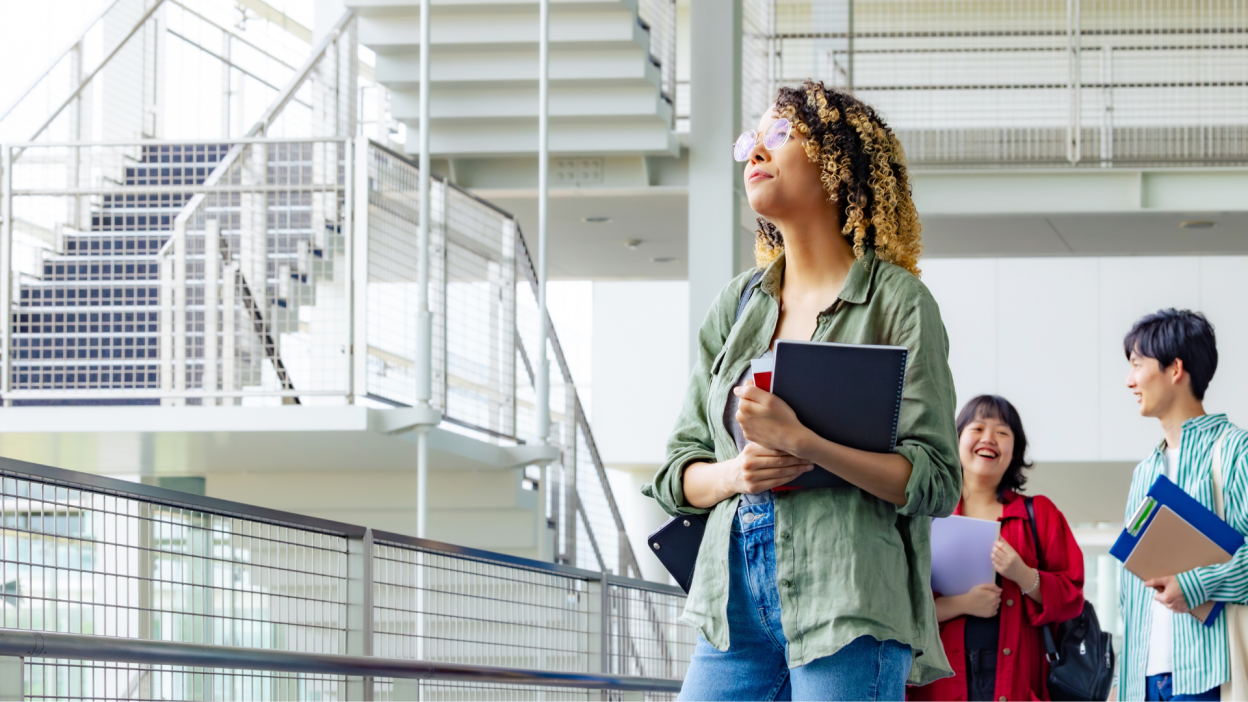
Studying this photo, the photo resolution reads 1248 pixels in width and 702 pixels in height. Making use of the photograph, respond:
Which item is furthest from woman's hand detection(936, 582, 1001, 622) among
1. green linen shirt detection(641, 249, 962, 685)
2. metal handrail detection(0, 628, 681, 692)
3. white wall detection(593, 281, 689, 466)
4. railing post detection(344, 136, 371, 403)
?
white wall detection(593, 281, 689, 466)

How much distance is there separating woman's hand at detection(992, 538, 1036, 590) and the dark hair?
0.32m

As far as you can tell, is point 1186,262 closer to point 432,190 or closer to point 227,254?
point 432,190

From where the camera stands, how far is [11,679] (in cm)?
218

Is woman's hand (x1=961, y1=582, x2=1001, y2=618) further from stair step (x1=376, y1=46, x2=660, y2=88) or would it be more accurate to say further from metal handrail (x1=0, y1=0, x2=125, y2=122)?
metal handrail (x1=0, y1=0, x2=125, y2=122)

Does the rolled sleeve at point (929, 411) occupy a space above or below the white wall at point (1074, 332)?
below

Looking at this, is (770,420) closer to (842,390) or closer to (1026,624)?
(842,390)

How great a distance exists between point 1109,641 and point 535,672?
1.65m

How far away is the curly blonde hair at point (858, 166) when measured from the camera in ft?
6.41

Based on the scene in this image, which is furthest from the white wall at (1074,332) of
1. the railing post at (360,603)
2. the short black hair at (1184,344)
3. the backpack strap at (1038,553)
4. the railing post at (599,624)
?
the railing post at (360,603)

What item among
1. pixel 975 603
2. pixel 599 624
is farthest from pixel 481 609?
pixel 975 603

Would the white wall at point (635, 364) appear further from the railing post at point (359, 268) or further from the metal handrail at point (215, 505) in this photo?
the metal handrail at point (215, 505)

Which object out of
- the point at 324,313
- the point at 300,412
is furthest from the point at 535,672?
the point at 324,313

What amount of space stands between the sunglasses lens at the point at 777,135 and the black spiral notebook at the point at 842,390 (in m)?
0.35

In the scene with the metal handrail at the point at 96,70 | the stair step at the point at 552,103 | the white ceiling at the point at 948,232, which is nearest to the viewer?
the metal handrail at the point at 96,70
